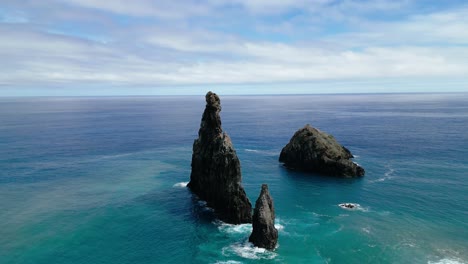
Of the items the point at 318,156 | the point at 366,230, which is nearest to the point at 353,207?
the point at 366,230

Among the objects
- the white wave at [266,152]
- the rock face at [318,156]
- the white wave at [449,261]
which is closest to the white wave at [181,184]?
the rock face at [318,156]

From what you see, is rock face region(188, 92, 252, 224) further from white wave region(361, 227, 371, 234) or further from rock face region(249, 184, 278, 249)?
white wave region(361, 227, 371, 234)

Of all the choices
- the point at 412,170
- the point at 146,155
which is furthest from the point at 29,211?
the point at 412,170

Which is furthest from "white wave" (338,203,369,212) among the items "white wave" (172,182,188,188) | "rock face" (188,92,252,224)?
"white wave" (172,182,188,188)

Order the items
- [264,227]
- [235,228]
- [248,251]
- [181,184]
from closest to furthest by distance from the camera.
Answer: [248,251] < [264,227] < [235,228] < [181,184]

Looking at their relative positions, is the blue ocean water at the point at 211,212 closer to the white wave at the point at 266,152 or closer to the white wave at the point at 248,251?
the white wave at the point at 248,251

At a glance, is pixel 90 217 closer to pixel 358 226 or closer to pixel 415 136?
pixel 358 226

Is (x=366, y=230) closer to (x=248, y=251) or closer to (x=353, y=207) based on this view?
(x=353, y=207)
